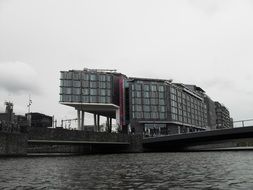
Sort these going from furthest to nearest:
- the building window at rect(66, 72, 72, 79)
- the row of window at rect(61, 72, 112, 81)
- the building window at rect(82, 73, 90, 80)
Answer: the building window at rect(82, 73, 90, 80), the row of window at rect(61, 72, 112, 81), the building window at rect(66, 72, 72, 79)

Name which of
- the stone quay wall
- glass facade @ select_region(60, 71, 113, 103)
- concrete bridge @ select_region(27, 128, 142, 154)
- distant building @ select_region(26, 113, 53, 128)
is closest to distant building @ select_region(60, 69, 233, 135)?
glass facade @ select_region(60, 71, 113, 103)

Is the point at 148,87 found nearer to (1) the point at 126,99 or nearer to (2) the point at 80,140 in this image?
(1) the point at 126,99

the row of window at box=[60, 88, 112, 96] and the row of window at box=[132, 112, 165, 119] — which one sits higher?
the row of window at box=[60, 88, 112, 96]

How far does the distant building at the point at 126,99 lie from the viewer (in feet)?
522

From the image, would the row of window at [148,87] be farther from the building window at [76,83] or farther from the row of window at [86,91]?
the building window at [76,83]

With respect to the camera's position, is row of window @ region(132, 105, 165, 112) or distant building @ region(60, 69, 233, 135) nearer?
distant building @ region(60, 69, 233, 135)

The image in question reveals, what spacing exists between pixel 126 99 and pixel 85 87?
78.8 feet

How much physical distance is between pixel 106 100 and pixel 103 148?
5354cm

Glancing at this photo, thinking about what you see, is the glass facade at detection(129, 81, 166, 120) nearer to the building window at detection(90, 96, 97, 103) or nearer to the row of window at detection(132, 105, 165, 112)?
the row of window at detection(132, 105, 165, 112)


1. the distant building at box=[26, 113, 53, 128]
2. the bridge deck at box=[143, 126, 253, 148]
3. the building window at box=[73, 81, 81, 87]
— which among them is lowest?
the bridge deck at box=[143, 126, 253, 148]

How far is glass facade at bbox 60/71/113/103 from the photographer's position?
158m

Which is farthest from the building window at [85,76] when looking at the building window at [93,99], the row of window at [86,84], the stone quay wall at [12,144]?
the stone quay wall at [12,144]

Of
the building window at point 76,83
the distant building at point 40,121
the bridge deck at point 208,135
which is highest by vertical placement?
the building window at point 76,83

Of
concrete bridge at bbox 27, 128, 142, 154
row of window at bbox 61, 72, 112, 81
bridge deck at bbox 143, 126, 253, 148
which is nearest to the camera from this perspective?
concrete bridge at bbox 27, 128, 142, 154
